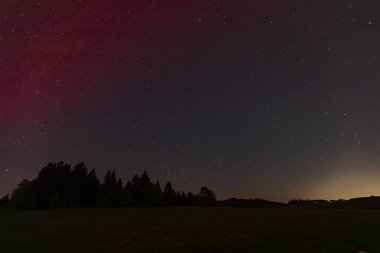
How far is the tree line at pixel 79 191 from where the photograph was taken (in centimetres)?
10406

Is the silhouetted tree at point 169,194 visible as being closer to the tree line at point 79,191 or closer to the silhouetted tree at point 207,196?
the tree line at point 79,191

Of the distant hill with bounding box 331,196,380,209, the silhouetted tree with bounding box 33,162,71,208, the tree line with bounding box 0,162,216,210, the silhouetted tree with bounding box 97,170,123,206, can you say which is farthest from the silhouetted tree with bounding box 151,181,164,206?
the distant hill with bounding box 331,196,380,209

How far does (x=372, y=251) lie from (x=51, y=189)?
4372 inches

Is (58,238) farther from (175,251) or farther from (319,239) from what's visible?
(319,239)

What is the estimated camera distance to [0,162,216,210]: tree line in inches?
4097

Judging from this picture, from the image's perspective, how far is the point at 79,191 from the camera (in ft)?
368

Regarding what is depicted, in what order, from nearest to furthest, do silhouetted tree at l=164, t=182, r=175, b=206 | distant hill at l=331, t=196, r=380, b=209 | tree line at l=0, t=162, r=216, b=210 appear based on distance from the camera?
distant hill at l=331, t=196, r=380, b=209 < tree line at l=0, t=162, r=216, b=210 < silhouetted tree at l=164, t=182, r=175, b=206

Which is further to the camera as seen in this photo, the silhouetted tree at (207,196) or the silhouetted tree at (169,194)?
the silhouetted tree at (207,196)

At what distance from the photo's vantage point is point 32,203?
4065 inches

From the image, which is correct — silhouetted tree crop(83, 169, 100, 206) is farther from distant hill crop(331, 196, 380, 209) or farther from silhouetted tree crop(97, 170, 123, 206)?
distant hill crop(331, 196, 380, 209)

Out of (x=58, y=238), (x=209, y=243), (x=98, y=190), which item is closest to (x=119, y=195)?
(x=98, y=190)

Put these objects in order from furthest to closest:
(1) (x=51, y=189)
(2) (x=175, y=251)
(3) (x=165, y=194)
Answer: (3) (x=165, y=194)
(1) (x=51, y=189)
(2) (x=175, y=251)

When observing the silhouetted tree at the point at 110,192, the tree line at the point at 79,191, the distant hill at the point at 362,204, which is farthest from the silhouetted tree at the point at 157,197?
the distant hill at the point at 362,204

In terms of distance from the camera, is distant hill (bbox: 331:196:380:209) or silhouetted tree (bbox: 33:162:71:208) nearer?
distant hill (bbox: 331:196:380:209)
